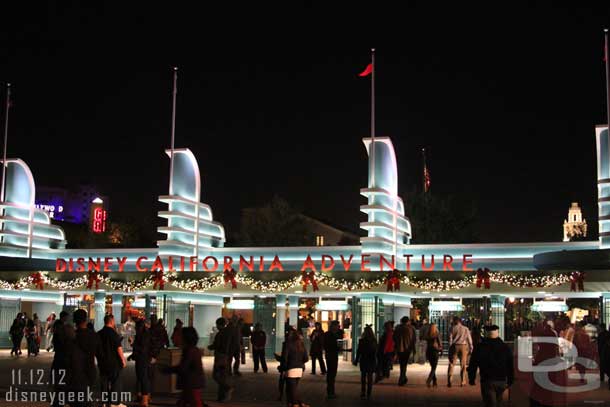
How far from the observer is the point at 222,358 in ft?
63.3

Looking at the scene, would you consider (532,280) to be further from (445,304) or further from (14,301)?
(14,301)

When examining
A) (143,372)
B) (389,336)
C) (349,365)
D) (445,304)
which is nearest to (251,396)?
(143,372)

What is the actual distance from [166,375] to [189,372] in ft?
26.1

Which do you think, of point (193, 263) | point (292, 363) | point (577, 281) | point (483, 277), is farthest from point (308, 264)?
point (292, 363)

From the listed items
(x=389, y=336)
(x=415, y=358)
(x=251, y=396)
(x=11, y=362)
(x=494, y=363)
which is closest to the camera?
(x=494, y=363)

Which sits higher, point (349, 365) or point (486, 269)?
point (486, 269)

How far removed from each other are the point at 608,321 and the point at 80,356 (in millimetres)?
21540

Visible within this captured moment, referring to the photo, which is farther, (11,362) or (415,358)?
(415,358)

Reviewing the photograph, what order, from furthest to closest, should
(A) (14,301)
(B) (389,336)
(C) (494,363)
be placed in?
(A) (14,301) → (B) (389,336) → (C) (494,363)

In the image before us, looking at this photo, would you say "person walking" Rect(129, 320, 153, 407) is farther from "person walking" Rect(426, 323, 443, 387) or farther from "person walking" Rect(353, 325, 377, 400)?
"person walking" Rect(426, 323, 443, 387)

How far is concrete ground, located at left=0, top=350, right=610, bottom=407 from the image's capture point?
1906cm

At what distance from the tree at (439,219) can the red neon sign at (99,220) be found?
3469cm

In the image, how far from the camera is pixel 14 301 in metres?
38.8

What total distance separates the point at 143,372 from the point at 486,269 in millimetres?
15942
